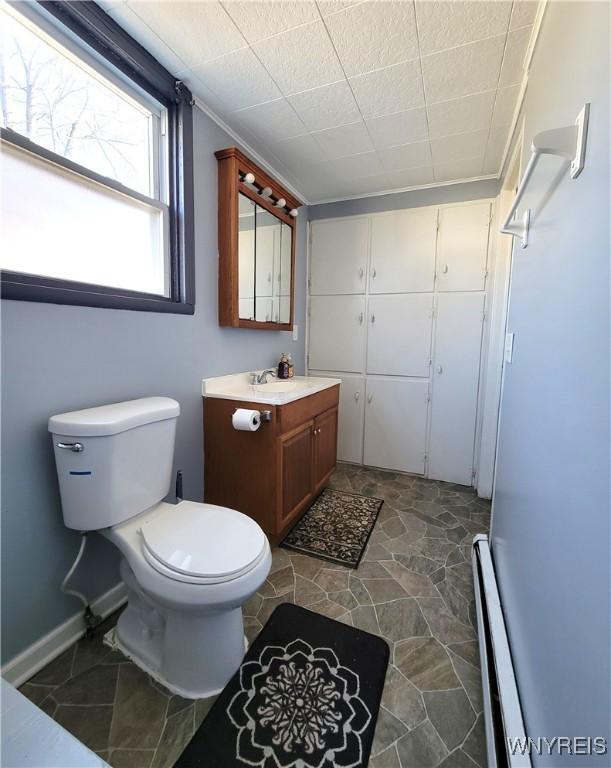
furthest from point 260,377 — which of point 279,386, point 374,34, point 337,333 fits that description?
point 374,34

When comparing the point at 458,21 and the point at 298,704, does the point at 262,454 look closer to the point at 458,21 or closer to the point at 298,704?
the point at 298,704

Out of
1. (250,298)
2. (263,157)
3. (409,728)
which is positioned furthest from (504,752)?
(263,157)

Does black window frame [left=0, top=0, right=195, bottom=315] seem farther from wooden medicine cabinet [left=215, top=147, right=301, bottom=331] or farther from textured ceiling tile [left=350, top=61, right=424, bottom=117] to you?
textured ceiling tile [left=350, top=61, right=424, bottom=117]

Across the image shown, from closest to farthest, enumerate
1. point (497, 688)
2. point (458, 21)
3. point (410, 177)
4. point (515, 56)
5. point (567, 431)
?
point (567, 431), point (497, 688), point (458, 21), point (515, 56), point (410, 177)

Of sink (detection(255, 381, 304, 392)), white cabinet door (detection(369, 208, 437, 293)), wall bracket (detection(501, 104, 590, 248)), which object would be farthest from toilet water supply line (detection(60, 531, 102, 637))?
white cabinet door (detection(369, 208, 437, 293))

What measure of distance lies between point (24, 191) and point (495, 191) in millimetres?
2795

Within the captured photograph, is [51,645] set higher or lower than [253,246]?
lower

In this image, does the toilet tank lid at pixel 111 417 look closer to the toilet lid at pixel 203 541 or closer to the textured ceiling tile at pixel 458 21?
the toilet lid at pixel 203 541

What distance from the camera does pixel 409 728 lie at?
1.02 m

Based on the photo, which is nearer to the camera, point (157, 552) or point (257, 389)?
point (157, 552)

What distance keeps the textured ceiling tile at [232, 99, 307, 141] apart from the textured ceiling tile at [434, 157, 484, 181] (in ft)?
3.49

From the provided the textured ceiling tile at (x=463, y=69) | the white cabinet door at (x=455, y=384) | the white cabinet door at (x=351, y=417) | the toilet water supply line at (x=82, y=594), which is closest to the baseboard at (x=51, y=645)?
the toilet water supply line at (x=82, y=594)

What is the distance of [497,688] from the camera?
977 millimetres

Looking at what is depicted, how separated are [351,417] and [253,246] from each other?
166 cm
